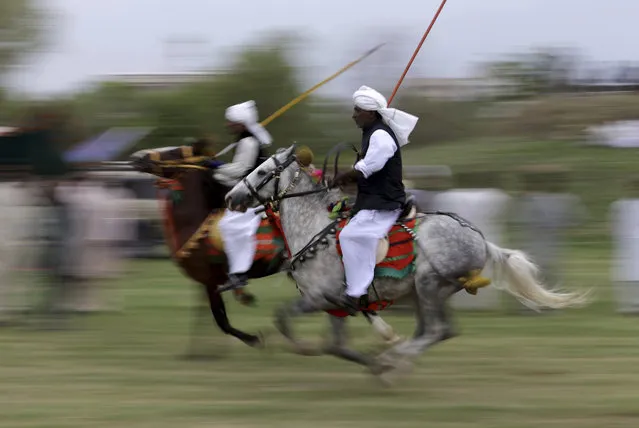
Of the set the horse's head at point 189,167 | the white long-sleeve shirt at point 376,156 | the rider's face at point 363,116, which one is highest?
the rider's face at point 363,116

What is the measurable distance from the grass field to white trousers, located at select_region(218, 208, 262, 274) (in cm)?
95

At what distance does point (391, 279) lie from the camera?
845cm

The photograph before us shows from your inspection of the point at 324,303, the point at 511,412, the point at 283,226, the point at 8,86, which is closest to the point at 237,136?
the point at 283,226

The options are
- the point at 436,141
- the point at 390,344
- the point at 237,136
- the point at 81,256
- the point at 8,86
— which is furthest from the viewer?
the point at 436,141

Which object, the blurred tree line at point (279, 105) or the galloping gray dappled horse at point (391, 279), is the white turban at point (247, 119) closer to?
the galloping gray dappled horse at point (391, 279)

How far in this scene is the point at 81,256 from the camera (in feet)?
40.0

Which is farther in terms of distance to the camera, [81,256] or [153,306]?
[153,306]

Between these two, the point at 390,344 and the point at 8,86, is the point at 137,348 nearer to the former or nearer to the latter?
the point at 390,344

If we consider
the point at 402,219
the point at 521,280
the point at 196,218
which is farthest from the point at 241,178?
the point at 521,280

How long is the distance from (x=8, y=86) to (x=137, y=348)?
3393 centimetres

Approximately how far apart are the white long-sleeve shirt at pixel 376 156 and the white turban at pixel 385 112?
244 millimetres

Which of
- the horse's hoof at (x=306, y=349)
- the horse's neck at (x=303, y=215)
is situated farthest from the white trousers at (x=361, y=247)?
the horse's hoof at (x=306, y=349)

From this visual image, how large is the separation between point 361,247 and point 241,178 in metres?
1.83

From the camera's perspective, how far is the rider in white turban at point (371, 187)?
27.2ft
